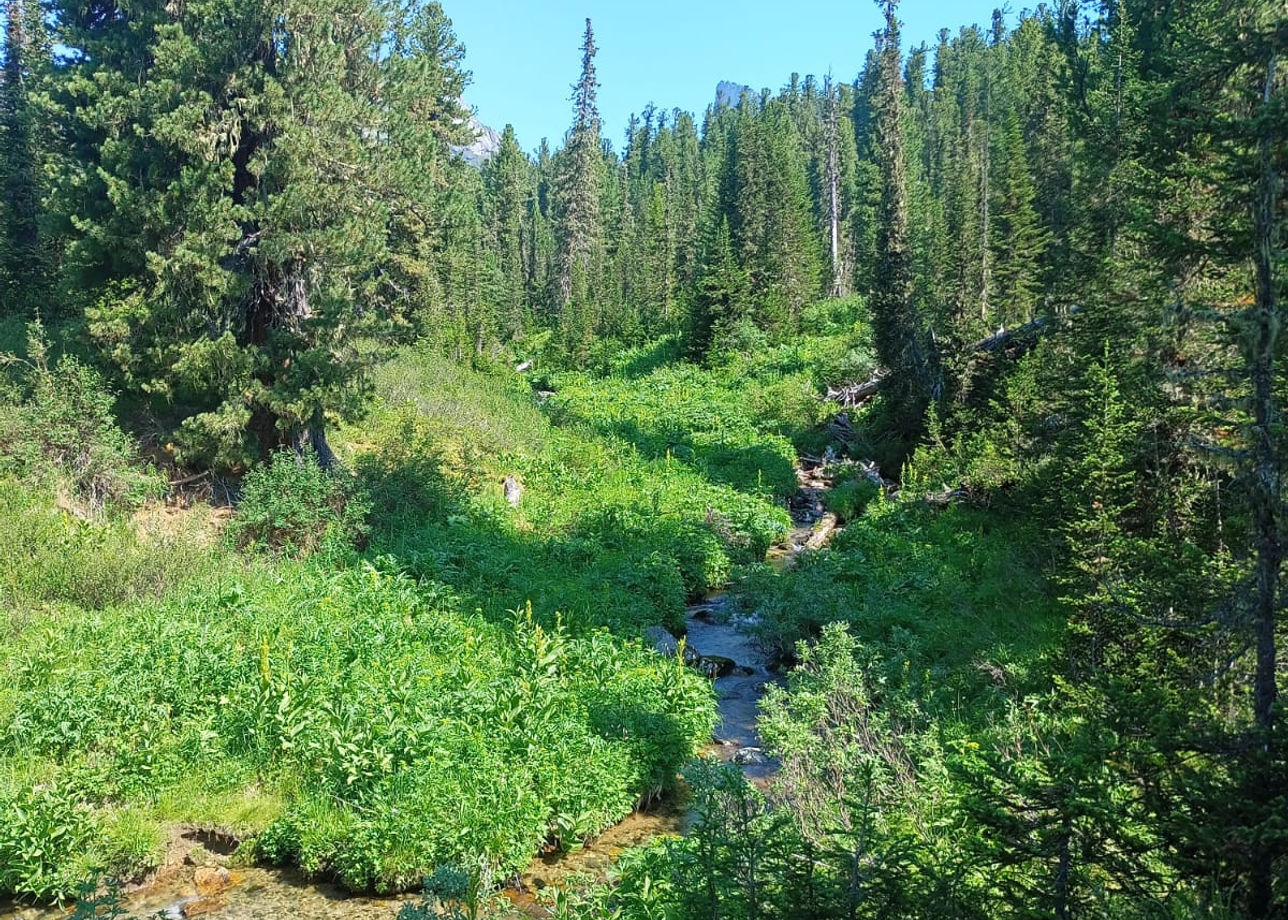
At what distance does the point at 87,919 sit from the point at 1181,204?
503 inches

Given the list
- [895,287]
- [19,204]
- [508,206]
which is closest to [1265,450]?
[895,287]

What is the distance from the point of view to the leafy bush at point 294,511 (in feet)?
46.8

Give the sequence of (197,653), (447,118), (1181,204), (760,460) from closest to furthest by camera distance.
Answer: (197,653) < (1181,204) < (760,460) < (447,118)

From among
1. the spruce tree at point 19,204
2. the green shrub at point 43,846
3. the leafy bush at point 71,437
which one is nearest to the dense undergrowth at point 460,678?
the green shrub at point 43,846

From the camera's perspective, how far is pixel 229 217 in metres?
14.9

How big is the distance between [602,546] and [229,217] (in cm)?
932

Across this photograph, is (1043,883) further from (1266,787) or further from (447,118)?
(447,118)

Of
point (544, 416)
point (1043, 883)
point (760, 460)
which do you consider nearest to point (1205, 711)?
point (1043, 883)

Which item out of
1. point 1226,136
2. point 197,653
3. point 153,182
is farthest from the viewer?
point 153,182

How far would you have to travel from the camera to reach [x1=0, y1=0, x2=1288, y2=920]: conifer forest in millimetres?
4699

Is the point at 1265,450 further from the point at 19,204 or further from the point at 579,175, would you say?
the point at 579,175

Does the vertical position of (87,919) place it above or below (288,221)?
below

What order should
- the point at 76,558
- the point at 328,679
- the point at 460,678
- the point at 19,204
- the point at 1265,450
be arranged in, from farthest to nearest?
the point at 19,204
the point at 76,558
the point at 460,678
the point at 328,679
the point at 1265,450

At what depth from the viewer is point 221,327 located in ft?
50.1
